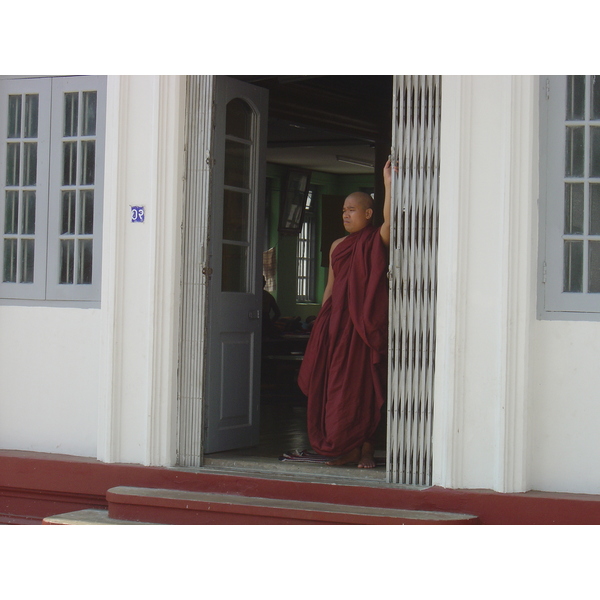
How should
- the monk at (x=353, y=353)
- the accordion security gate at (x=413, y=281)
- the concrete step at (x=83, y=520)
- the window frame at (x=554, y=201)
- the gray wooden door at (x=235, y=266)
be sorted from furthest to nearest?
1. the gray wooden door at (x=235, y=266)
2. the monk at (x=353, y=353)
3. the concrete step at (x=83, y=520)
4. the accordion security gate at (x=413, y=281)
5. the window frame at (x=554, y=201)

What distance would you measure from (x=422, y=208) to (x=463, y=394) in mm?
1069

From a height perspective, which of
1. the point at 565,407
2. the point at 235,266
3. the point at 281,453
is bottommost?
the point at 281,453

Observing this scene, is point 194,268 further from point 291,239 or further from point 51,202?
point 291,239

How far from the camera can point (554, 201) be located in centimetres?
475

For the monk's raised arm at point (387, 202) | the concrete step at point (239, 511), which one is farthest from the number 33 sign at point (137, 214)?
the concrete step at point (239, 511)

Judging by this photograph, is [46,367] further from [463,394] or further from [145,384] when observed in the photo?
[463,394]

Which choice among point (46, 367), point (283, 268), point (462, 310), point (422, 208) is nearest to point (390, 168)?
point (422, 208)

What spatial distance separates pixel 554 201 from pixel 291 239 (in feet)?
32.8

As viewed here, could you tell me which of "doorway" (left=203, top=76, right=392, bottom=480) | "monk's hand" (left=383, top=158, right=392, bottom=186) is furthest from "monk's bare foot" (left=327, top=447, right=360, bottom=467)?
"monk's hand" (left=383, top=158, right=392, bottom=186)

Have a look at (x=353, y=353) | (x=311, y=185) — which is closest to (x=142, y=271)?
(x=353, y=353)

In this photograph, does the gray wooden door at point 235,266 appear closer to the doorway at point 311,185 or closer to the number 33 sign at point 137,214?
the doorway at point 311,185

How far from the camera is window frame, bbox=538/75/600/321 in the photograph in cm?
475

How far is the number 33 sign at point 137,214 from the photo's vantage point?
5453mm

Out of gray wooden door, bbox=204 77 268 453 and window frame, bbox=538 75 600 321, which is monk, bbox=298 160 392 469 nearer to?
gray wooden door, bbox=204 77 268 453
